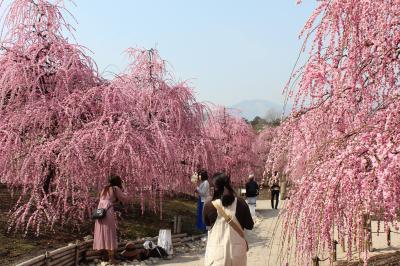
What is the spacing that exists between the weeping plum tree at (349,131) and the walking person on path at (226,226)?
2.74 ft

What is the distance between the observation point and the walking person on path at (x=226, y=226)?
5047mm

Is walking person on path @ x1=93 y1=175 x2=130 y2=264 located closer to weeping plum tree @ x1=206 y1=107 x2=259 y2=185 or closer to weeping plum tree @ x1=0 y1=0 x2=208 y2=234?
weeping plum tree @ x1=0 y1=0 x2=208 y2=234

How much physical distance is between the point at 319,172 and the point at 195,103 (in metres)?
11.1

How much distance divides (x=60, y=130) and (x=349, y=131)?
7593 millimetres

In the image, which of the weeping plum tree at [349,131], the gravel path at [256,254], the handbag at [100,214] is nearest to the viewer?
the weeping plum tree at [349,131]

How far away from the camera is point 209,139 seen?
50.4ft

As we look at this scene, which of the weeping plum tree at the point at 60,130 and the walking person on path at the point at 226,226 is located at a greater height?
the weeping plum tree at the point at 60,130

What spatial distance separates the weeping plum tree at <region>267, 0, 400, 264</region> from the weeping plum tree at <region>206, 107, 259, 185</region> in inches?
653

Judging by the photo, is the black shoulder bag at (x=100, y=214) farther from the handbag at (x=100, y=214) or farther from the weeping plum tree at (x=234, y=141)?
the weeping plum tree at (x=234, y=141)

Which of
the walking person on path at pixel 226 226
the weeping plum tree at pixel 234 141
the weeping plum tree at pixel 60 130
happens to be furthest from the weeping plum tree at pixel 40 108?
the weeping plum tree at pixel 234 141

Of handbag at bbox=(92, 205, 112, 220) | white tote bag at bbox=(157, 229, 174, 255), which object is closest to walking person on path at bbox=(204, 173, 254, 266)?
handbag at bbox=(92, 205, 112, 220)

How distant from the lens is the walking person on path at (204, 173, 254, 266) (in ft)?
16.6

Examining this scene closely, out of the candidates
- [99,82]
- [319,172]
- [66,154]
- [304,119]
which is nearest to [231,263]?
[319,172]

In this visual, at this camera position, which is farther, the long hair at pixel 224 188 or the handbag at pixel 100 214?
the handbag at pixel 100 214
